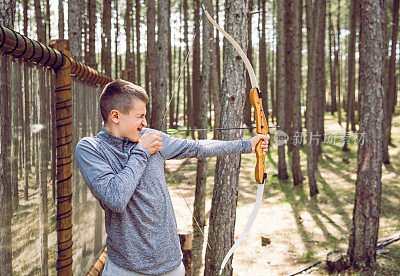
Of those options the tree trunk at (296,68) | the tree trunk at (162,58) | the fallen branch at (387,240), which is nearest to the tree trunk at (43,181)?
the tree trunk at (162,58)

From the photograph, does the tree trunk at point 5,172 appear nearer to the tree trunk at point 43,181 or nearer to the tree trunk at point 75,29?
the tree trunk at point 43,181

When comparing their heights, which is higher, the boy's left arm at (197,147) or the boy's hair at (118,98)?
the boy's hair at (118,98)

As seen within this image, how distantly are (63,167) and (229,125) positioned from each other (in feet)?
5.06

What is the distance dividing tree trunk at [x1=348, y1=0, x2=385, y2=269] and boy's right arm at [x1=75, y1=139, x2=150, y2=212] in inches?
156

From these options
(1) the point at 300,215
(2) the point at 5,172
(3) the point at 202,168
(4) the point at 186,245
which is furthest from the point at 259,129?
(1) the point at 300,215

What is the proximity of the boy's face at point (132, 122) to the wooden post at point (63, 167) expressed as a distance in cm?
96

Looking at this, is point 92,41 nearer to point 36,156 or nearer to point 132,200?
point 36,156

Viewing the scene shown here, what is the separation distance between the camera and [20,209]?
180cm

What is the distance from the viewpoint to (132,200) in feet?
4.82

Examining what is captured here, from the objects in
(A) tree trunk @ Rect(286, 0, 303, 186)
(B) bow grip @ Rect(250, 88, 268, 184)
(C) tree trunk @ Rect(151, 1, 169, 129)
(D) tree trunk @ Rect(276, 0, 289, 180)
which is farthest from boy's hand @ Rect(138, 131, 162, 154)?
(D) tree trunk @ Rect(276, 0, 289, 180)

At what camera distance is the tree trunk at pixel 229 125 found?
10.6 feet

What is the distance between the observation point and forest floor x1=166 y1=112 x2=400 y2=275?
16.4ft

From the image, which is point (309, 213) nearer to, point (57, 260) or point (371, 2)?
point (371, 2)

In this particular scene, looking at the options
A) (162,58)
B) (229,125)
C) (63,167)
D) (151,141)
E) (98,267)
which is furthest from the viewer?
(162,58)
